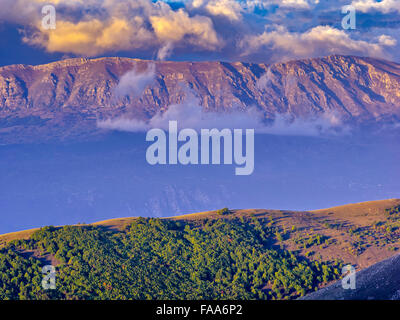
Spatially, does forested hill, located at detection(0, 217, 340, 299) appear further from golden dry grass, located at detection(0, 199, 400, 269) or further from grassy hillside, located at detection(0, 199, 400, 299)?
golden dry grass, located at detection(0, 199, 400, 269)

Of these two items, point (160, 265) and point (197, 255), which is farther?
point (197, 255)

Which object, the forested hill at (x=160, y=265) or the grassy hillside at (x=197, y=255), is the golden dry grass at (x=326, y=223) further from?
the forested hill at (x=160, y=265)

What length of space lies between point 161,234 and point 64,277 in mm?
15594

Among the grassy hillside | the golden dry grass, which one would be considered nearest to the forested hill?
the grassy hillside

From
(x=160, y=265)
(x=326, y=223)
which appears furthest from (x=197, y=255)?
(x=326, y=223)

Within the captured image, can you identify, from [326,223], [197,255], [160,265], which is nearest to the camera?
[160,265]

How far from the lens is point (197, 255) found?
56688 millimetres

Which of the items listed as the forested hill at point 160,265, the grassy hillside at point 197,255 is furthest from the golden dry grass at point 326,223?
the forested hill at point 160,265

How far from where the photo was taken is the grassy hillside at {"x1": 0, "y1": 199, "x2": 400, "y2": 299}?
48.7m

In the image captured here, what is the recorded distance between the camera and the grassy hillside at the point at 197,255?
48.7 meters

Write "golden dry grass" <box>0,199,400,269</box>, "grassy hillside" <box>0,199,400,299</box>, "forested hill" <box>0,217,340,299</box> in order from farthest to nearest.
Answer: "golden dry grass" <box>0,199,400,269</box> < "grassy hillside" <box>0,199,400,299</box> < "forested hill" <box>0,217,340,299</box>

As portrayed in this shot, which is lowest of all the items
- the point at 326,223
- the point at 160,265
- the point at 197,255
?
the point at 160,265

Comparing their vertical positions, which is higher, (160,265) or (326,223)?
(326,223)

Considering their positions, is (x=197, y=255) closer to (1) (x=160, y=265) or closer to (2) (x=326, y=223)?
(1) (x=160, y=265)
